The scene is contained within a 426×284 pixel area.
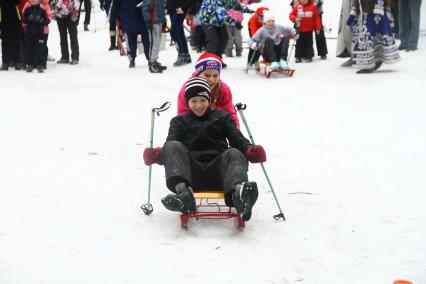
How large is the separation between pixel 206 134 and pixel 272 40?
634cm

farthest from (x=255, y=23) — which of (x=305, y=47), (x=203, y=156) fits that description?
(x=203, y=156)

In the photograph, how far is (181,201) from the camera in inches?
170

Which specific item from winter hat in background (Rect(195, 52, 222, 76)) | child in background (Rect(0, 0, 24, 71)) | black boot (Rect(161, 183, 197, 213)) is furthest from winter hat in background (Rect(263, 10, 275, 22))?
black boot (Rect(161, 183, 197, 213))

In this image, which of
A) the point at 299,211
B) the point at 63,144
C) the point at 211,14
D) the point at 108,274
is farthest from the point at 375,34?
the point at 108,274

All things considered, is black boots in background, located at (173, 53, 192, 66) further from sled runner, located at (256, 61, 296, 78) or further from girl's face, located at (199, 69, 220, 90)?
girl's face, located at (199, 69, 220, 90)

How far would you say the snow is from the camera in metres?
3.93

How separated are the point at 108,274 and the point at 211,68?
7.22ft

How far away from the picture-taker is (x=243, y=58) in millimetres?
13602

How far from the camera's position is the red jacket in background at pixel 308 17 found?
40.2 ft

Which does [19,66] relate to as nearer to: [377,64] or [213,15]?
[213,15]

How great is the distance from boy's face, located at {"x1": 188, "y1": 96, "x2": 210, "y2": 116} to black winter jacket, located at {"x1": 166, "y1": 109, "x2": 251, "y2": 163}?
5 centimetres

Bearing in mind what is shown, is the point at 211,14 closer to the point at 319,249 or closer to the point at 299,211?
the point at 299,211

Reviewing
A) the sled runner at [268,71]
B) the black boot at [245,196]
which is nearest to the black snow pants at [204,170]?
the black boot at [245,196]

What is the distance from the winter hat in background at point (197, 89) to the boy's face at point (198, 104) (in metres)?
0.02
